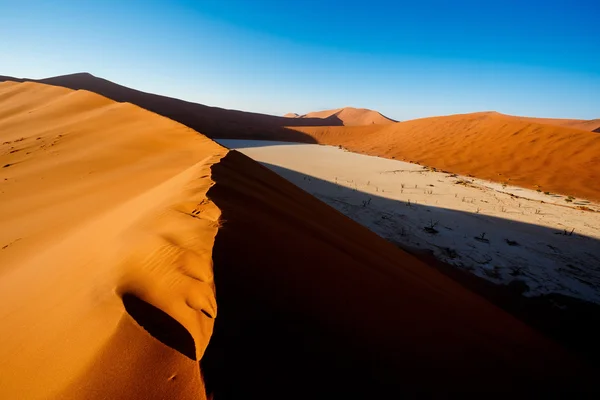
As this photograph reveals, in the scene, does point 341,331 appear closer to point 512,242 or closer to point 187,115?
point 512,242

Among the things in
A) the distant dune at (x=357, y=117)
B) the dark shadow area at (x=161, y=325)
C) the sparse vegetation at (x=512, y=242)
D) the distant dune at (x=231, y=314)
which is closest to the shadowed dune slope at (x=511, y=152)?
the sparse vegetation at (x=512, y=242)

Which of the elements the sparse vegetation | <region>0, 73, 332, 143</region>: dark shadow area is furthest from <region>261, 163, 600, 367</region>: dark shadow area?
<region>0, 73, 332, 143</region>: dark shadow area

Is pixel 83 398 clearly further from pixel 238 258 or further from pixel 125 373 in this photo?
pixel 238 258

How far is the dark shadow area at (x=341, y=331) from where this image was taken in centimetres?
96

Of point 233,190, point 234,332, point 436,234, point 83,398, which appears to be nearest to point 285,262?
point 234,332

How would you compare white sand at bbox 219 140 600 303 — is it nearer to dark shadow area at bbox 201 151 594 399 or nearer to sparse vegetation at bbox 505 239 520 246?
sparse vegetation at bbox 505 239 520 246

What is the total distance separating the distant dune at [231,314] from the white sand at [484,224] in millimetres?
1510

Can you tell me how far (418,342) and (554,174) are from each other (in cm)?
1382

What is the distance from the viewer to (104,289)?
1282 mm

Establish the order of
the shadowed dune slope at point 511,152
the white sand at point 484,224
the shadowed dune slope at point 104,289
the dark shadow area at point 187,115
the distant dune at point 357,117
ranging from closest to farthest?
the shadowed dune slope at point 104,289
the white sand at point 484,224
the shadowed dune slope at point 511,152
the dark shadow area at point 187,115
the distant dune at point 357,117

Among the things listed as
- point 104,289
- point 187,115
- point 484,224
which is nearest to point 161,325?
point 104,289

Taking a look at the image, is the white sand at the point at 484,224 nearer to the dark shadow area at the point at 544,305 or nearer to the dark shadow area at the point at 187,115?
the dark shadow area at the point at 544,305

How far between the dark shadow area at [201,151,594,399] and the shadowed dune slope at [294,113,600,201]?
33.1 ft

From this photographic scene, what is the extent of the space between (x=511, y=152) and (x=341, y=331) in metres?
17.0
